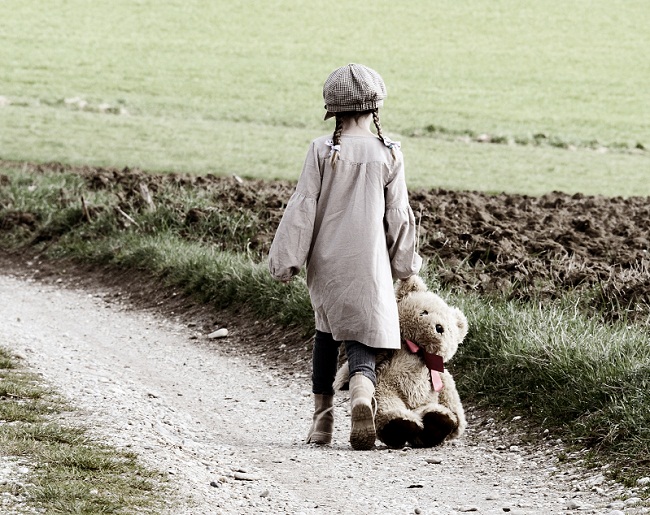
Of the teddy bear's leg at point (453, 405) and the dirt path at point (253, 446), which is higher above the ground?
the teddy bear's leg at point (453, 405)

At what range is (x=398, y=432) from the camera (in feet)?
16.5

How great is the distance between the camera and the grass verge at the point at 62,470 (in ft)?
12.4

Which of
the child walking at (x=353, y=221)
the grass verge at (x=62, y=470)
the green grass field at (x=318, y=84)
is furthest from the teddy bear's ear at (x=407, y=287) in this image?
the green grass field at (x=318, y=84)

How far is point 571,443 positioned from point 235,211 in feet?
19.1

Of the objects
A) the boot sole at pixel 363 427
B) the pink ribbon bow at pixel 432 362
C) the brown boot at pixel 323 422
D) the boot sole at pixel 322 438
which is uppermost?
the pink ribbon bow at pixel 432 362

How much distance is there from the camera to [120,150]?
1841 cm

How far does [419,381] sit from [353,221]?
0.88 meters

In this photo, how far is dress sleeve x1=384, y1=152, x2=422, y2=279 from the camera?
5020 mm

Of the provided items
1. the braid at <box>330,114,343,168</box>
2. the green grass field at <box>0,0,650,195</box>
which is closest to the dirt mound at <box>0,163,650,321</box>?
the braid at <box>330,114,343,168</box>

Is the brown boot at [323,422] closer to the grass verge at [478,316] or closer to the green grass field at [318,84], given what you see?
the grass verge at [478,316]

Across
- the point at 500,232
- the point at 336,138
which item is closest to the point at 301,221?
the point at 336,138

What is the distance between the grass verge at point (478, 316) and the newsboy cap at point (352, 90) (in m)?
1.77

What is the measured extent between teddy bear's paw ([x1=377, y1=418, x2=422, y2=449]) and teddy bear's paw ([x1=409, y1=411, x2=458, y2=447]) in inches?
2.3

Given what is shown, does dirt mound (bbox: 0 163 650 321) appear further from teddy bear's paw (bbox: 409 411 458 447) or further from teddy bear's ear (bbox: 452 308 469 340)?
teddy bear's paw (bbox: 409 411 458 447)
